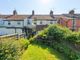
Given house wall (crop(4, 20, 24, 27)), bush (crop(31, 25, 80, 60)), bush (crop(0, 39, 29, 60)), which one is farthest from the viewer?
house wall (crop(4, 20, 24, 27))

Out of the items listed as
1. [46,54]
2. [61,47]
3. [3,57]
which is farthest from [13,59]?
[61,47]

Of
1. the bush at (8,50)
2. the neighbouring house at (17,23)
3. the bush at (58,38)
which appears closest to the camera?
the bush at (8,50)

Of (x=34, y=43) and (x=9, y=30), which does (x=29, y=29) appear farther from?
(x=34, y=43)

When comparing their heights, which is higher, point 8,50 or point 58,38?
point 8,50

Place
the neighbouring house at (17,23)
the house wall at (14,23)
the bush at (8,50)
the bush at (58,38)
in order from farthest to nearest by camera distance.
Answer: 1. the house wall at (14,23)
2. the neighbouring house at (17,23)
3. the bush at (58,38)
4. the bush at (8,50)

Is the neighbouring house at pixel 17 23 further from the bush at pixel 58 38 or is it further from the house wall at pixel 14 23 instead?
the bush at pixel 58 38

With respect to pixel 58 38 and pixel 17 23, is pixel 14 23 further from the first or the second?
pixel 58 38

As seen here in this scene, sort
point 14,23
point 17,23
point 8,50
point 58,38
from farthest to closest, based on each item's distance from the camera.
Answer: point 14,23
point 17,23
point 58,38
point 8,50

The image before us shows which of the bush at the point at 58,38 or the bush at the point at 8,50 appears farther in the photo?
the bush at the point at 58,38

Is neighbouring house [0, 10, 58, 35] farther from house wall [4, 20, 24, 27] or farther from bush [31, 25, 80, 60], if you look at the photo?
bush [31, 25, 80, 60]

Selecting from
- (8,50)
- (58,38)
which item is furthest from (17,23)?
(8,50)

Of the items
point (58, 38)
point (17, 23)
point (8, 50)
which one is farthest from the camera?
point (17, 23)

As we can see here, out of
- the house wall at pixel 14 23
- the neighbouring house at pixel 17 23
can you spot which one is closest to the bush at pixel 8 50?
the neighbouring house at pixel 17 23

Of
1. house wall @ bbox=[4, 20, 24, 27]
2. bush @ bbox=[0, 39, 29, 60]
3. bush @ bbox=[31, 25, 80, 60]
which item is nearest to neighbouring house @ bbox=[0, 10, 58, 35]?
house wall @ bbox=[4, 20, 24, 27]
